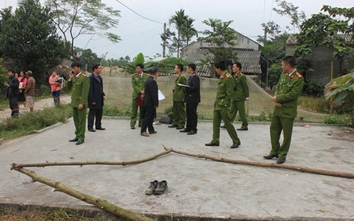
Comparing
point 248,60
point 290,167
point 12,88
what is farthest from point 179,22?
point 290,167

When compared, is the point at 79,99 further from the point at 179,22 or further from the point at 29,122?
the point at 179,22

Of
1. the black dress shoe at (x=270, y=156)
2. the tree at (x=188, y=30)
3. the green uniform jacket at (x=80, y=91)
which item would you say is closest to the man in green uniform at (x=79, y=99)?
the green uniform jacket at (x=80, y=91)

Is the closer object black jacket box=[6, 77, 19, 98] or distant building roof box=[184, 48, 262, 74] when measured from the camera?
black jacket box=[6, 77, 19, 98]

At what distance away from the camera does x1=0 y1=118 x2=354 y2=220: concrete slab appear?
360 centimetres

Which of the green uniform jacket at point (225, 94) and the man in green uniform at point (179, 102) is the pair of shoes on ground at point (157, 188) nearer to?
the green uniform jacket at point (225, 94)

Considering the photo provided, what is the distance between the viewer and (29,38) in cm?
1969

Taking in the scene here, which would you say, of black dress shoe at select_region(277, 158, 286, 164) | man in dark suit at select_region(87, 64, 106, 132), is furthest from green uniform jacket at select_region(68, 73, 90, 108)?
black dress shoe at select_region(277, 158, 286, 164)

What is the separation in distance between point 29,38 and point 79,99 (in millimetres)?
15185

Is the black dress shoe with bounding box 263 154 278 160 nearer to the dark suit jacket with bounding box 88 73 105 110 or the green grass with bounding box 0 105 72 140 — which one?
the dark suit jacket with bounding box 88 73 105 110

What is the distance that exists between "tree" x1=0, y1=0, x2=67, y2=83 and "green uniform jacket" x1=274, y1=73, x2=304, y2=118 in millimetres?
→ 17925

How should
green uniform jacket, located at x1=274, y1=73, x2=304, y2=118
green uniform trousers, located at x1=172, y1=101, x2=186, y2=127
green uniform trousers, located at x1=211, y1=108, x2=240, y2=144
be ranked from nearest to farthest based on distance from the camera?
green uniform jacket, located at x1=274, y1=73, x2=304, y2=118, green uniform trousers, located at x1=211, y1=108, x2=240, y2=144, green uniform trousers, located at x1=172, y1=101, x2=186, y2=127

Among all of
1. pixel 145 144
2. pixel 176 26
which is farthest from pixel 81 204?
pixel 176 26

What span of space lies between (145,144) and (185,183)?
2.53 m

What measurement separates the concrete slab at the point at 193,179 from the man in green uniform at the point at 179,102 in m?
Result: 1.46
